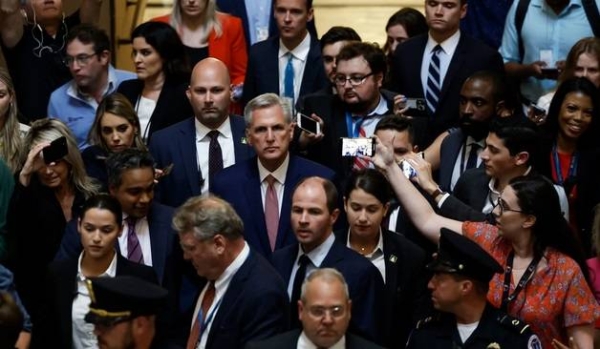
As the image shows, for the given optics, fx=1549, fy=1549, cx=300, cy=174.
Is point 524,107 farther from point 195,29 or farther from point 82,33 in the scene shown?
point 82,33

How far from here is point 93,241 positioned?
8.00 meters

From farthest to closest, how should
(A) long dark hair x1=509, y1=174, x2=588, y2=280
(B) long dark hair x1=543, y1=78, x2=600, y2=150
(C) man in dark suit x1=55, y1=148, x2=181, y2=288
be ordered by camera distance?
(B) long dark hair x1=543, y1=78, x2=600, y2=150
(C) man in dark suit x1=55, y1=148, x2=181, y2=288
(A) long dark hair x1=509, y1=174, x2=588, y2=280

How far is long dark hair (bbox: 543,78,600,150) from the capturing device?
9555 millimetres

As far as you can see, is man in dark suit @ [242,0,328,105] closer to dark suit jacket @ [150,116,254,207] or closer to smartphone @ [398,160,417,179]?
dark suit jacket @ [150,116,254,207]

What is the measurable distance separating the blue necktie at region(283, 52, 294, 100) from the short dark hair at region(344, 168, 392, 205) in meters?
2.26

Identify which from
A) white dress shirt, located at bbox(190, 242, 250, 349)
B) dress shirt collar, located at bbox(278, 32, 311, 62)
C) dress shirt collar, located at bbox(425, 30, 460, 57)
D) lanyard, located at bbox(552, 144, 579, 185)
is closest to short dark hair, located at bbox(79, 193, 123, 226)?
white dress shirt, located at bbox(190, 242, 250, 349)

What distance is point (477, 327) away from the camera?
7355 millimetres

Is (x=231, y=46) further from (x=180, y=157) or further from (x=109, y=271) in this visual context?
(x=109, y=271)

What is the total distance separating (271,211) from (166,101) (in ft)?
5.12

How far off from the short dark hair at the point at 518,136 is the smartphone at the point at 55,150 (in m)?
2.47

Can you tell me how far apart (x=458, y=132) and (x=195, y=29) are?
7.17 ft

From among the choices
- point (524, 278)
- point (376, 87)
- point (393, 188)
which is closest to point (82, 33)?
point (376, 87)

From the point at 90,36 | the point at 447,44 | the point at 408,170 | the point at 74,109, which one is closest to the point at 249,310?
the point at 408,170

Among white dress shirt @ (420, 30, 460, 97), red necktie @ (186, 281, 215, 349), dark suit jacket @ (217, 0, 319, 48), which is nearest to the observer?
red necktie @ (186, 281, 215, 349)
